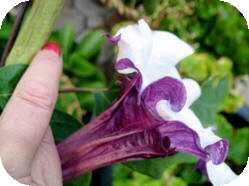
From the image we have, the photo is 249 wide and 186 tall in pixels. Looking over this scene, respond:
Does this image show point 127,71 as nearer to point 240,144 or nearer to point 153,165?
point 153,165

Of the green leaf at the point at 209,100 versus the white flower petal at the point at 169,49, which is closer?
the white flower petal at the point at 169,49

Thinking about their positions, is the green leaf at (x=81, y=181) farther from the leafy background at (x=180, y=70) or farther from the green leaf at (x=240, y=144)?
the green leaf at (x=240, y=144)

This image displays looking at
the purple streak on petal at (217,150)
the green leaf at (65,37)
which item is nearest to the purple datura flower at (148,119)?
the purple streak on petal at (217,150)

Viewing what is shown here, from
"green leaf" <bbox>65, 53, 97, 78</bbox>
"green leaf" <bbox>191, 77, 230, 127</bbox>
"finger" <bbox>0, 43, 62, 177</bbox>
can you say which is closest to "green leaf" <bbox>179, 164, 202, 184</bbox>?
"green leaf" <bbox>65, 53, 97, 78</bbox>

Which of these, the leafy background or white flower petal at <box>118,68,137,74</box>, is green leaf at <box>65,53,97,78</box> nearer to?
the leafy background

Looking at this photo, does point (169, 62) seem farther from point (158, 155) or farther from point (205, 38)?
point (205, 38)

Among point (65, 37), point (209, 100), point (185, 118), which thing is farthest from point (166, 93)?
point (65, 37)
